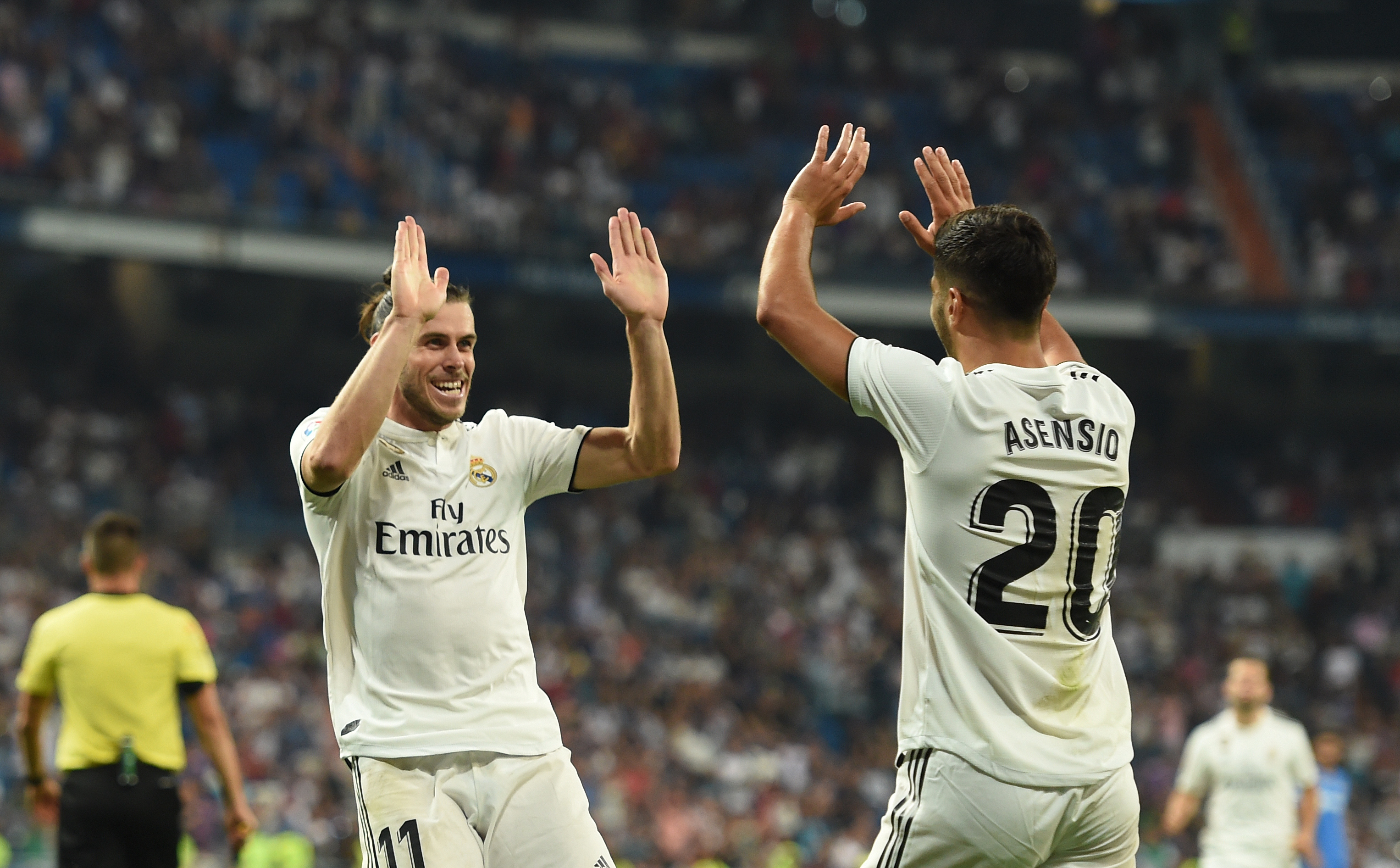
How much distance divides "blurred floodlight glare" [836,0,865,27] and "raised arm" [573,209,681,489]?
26105 mm

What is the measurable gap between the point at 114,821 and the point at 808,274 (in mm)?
4507

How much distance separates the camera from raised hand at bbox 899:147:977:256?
424 centimetres

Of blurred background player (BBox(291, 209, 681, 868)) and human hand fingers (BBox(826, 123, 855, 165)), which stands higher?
human hand fingers (BBox(826, 123, 855, 165))

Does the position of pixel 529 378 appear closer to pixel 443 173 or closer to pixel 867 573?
pixel 443 173

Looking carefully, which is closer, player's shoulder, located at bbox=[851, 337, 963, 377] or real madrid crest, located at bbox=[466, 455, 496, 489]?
player's shoulder, located at bbox=[851, 337, 963, 377]

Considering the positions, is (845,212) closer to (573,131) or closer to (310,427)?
(310,427)

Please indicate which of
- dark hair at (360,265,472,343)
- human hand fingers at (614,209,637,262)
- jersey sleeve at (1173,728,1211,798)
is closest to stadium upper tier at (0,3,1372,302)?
jersey sleeve at (1173,728,1211,798)

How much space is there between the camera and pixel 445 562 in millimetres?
4285

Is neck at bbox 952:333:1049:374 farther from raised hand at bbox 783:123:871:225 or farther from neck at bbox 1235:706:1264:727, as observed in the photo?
neck at bbox 1235:706:1264:727

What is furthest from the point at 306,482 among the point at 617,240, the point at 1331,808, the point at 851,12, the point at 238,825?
the point at 851,12

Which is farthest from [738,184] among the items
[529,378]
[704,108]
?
[529,378]

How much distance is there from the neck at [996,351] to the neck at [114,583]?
4.59 meters

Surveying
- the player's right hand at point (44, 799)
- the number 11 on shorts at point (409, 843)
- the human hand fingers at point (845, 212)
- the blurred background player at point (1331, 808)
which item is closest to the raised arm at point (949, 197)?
the human hand fingers at point (845, 212)

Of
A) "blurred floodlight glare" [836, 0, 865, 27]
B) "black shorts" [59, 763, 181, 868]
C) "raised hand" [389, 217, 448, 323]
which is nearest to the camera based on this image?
"raised hand" [389, 217, 448, 323]
